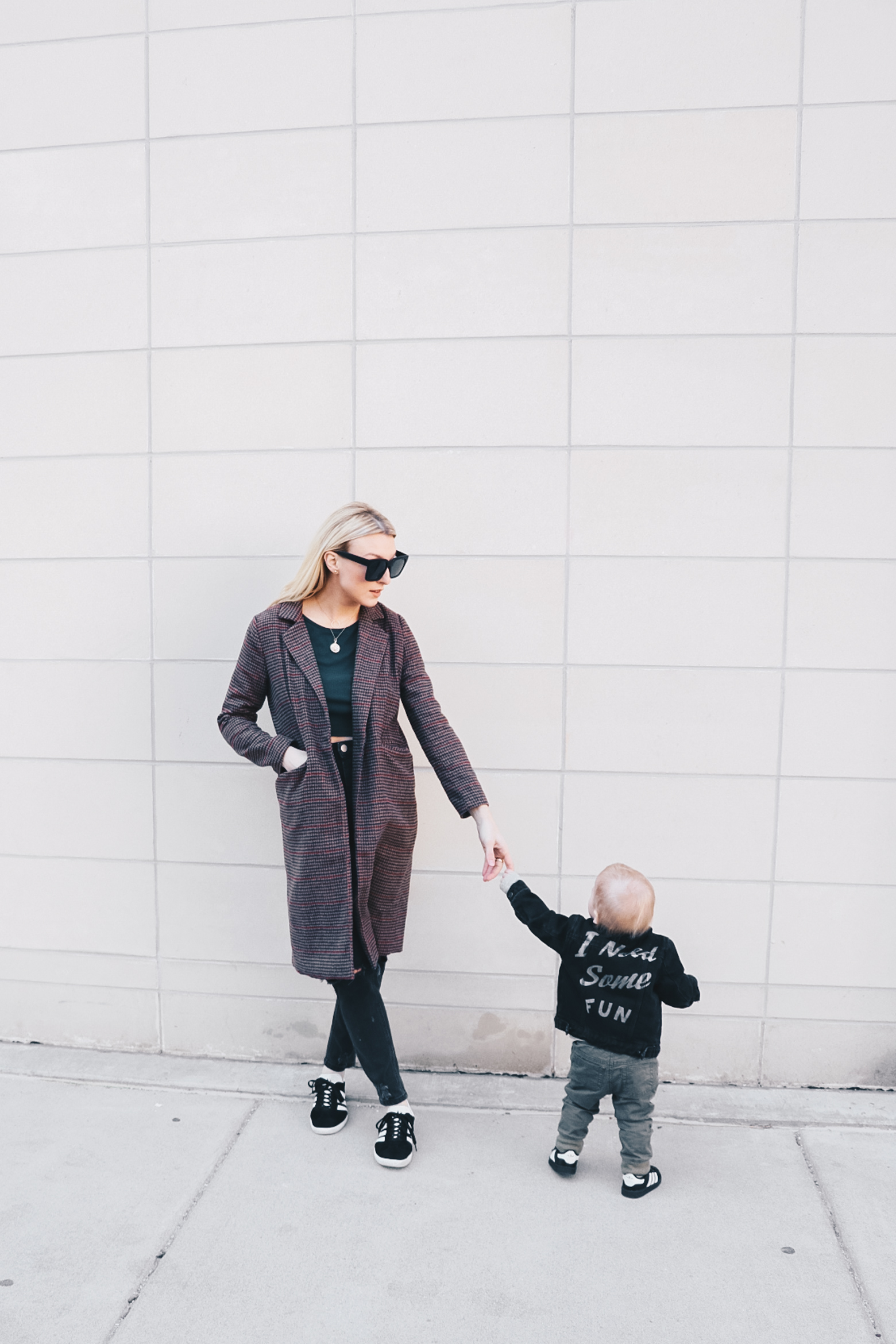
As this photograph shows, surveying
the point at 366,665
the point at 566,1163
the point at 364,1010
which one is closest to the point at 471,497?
the point at 366,665

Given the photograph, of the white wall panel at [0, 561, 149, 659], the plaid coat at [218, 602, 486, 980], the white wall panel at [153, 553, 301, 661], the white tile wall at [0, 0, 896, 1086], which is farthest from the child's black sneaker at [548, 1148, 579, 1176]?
the white wall panel at [0, 561, 149, 659]

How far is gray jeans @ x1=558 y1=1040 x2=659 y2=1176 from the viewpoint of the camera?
2.30 m

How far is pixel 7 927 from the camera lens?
3.15 meters

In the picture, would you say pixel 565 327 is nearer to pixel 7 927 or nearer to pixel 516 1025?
pixel 516 1025

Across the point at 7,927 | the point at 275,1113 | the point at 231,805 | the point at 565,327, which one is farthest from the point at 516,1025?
→ the point at 565,327

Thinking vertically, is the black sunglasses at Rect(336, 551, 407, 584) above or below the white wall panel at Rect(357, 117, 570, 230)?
below

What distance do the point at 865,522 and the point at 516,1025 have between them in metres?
1.90

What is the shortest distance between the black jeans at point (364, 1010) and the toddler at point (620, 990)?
0.45 meters

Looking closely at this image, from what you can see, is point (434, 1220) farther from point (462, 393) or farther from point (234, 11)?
point (234, 11)

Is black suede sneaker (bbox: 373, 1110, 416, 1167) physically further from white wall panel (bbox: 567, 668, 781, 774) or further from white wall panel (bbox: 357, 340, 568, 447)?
white wall panel (bbox: 357, 340, 568, 447)

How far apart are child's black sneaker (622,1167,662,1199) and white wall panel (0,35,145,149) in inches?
131

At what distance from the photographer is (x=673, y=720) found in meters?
2.82

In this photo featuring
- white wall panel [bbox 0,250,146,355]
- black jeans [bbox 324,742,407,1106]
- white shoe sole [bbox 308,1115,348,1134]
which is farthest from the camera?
white wall panel [bbox 0,250,146,355]

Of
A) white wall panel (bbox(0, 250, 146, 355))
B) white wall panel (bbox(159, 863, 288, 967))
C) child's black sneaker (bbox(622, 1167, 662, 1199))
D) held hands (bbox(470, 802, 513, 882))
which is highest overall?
white wall panel (bbox(0, 250, 146, 355))
